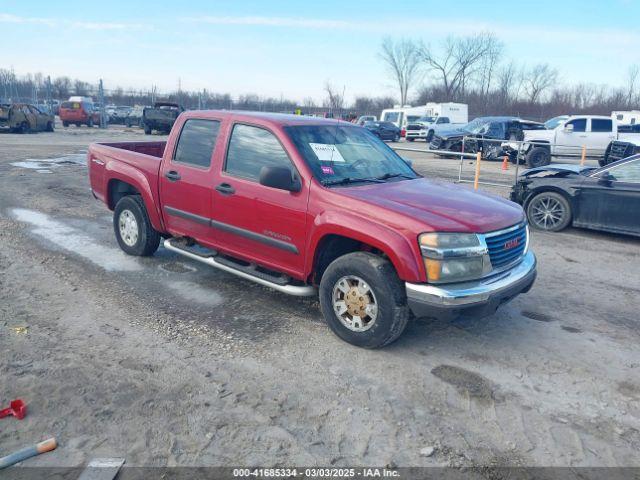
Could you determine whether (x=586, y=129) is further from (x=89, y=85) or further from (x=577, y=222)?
(x=89, y=85)

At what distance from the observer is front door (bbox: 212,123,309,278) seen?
439cm

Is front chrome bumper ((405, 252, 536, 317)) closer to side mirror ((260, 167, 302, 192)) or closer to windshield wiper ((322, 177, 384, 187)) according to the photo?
windshield wiper ((322, 177, 384, 187))

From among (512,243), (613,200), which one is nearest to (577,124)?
(613,200)

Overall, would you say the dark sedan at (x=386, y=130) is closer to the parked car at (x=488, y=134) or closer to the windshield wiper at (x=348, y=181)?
the parked car at (x=488, y=134)

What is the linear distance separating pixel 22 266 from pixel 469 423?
16.7ft

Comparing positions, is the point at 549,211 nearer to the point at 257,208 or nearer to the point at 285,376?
the point at 257,208

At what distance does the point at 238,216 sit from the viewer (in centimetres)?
479

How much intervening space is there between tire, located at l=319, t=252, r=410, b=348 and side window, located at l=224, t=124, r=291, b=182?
1078 mm

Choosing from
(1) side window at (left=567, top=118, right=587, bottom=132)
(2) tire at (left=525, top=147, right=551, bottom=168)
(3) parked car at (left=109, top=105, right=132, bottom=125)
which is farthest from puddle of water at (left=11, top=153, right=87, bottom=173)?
(3) parked car at (left=109, top=105, right=132, bottom=125)

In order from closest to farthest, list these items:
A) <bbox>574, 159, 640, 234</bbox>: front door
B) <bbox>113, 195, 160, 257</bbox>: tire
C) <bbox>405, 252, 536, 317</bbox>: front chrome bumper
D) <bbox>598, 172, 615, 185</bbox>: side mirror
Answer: <bbox>405, 252, 536, 317</bbox>: front chrome bumper, <bbox>113, 195, 160, 257</bbox>: tire, <bbox>574, 159, 640, 234</bbox>: front door, <bbox>598, 172, 615, 185</bbox>: side mirror

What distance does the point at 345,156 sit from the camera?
15.8 feet

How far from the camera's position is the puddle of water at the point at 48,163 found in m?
13.7

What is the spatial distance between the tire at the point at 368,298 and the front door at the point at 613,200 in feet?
18.3

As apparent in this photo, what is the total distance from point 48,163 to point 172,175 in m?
11.3
